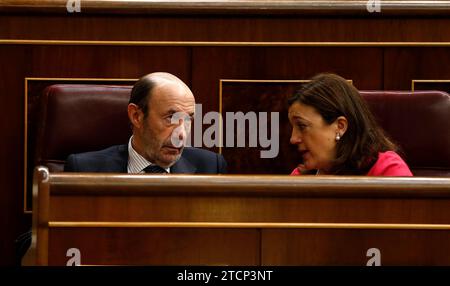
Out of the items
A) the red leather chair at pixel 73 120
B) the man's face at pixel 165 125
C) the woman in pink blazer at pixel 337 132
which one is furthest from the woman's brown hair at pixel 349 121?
the red leather chair at pixel 73 120

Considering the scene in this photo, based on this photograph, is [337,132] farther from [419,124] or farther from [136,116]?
[136,116]

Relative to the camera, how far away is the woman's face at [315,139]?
1127 mm

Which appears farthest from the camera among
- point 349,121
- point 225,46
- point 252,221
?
point 225,46

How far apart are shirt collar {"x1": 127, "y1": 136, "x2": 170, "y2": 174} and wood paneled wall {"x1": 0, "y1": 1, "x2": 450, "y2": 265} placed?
0.53 feet

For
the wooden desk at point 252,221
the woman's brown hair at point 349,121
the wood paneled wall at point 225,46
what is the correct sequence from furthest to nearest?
the wood paneled wall at point 225,46 < the woman's brown hair at point 349,121 < the wooden desk at point 252,221

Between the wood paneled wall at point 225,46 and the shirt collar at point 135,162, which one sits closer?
the shirt collar at point 135,162

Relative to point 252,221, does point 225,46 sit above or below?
above

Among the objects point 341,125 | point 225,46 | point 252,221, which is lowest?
point 252,221

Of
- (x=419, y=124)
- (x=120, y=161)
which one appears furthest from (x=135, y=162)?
(x=419, y=124)

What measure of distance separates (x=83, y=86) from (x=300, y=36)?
0.36 m

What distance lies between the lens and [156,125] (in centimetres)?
120

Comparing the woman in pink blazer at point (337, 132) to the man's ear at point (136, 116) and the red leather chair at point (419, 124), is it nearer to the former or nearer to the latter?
the red leather chair at point (419, 124)

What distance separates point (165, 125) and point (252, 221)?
1.36ft

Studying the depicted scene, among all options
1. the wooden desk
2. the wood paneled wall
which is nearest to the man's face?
the wood paneled wall
